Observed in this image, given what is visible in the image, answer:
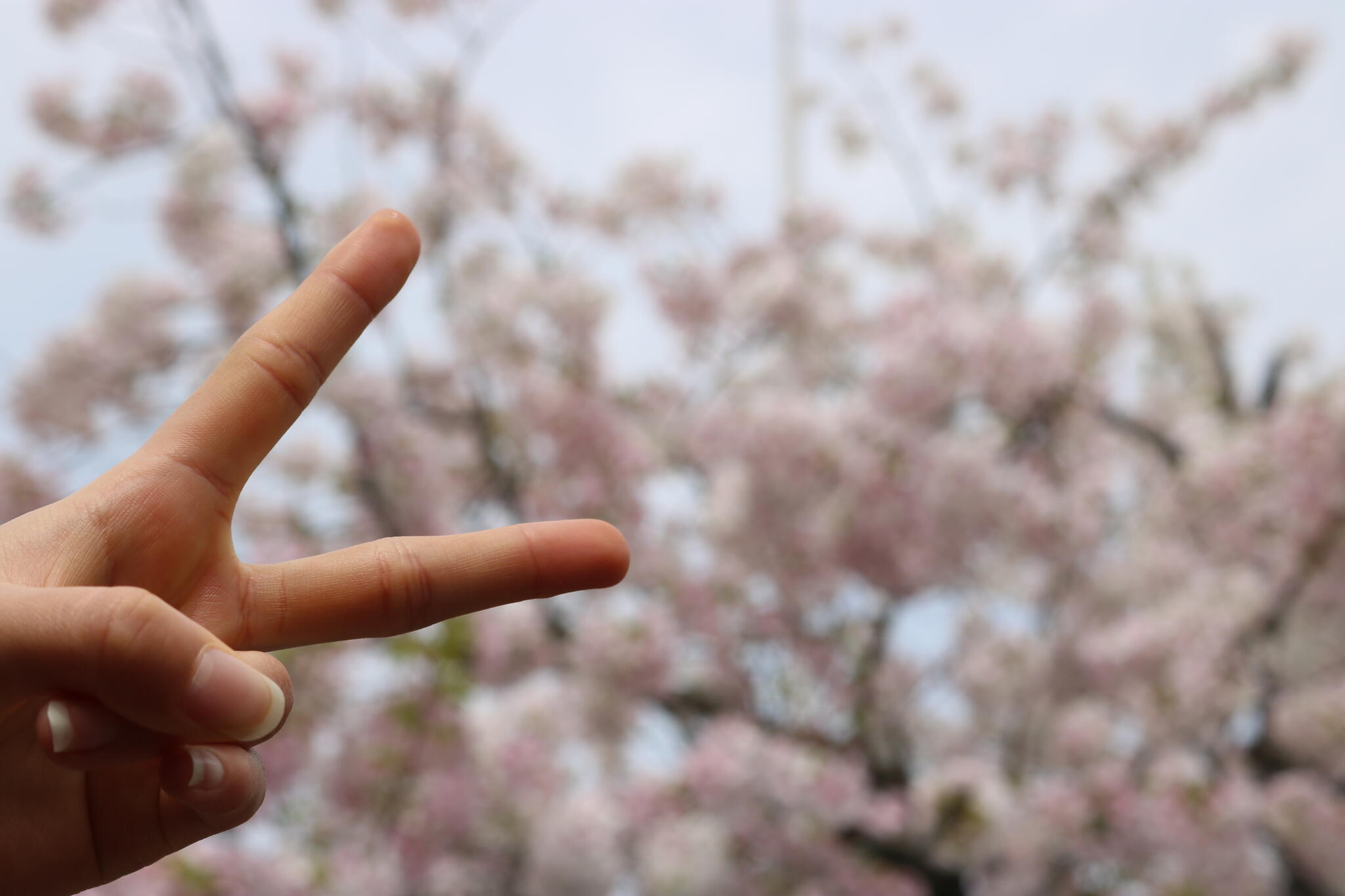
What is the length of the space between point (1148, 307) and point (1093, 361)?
Result: 177cm

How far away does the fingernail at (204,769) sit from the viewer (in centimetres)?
63

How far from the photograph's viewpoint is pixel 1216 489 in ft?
9.06

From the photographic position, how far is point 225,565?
773 mm

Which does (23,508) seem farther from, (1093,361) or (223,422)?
(1093,361)

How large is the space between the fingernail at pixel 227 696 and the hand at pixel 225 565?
0.25 ft

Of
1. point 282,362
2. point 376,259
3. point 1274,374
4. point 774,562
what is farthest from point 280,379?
point 1274,374

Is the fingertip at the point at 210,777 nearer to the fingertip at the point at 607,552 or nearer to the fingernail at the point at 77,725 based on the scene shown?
the fingernail at the point at 77,725

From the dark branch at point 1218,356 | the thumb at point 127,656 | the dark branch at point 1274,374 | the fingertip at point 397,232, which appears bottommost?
the thumb at point 127,656

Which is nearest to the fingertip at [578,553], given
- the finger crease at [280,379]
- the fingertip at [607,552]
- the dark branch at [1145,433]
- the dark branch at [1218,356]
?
the fingertip at [607,552]

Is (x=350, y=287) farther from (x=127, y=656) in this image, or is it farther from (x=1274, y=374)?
(x=1274, y=374)

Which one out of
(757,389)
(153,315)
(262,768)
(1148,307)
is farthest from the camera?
(1148,307)

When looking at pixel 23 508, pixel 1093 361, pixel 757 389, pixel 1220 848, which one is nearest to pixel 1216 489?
pixel 1093 361

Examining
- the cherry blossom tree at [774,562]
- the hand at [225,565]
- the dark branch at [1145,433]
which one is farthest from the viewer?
the dark branch at [1145,433]

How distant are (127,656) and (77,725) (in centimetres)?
7
